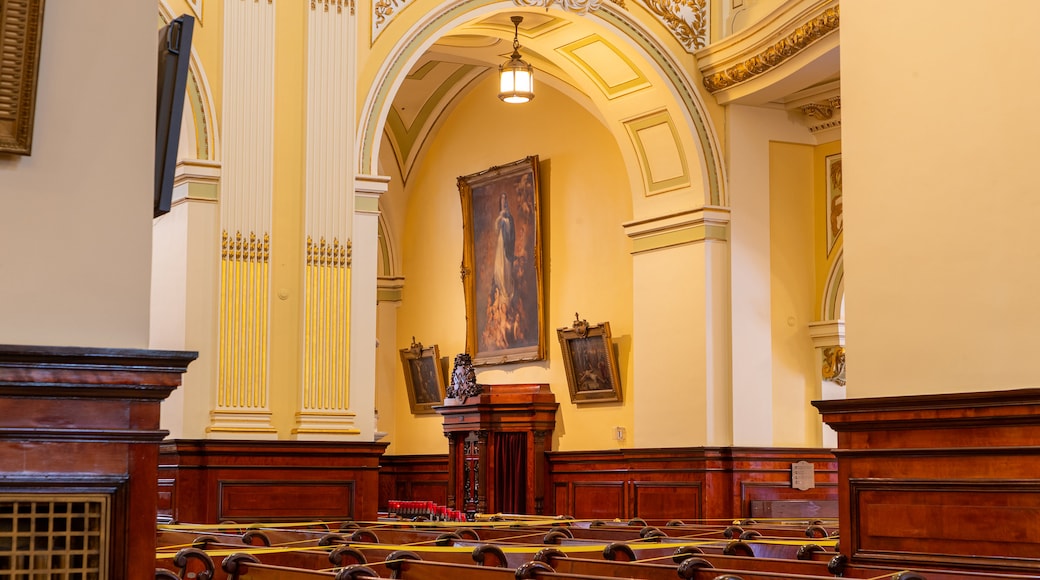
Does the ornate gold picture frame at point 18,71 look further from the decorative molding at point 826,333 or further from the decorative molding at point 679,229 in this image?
A: the decorative molding at point 826,333

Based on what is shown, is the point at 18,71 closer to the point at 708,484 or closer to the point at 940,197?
the point at 940,197

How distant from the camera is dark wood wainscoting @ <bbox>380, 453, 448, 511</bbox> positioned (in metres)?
16.4

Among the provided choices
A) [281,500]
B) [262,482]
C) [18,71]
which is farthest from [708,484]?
[18,71]

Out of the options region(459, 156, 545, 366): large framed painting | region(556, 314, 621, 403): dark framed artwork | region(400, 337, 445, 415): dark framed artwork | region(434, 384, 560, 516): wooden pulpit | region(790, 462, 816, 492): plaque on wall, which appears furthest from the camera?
region(400, 337, 445, 415): dark framed artwork

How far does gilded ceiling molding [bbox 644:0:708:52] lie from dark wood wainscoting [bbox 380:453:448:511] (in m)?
6.12

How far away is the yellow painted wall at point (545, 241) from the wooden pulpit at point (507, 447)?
0.28m

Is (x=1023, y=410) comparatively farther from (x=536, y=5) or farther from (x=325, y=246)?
(x=536, y=5)

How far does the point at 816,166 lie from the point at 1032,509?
9547mm

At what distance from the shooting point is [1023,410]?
15.0ft

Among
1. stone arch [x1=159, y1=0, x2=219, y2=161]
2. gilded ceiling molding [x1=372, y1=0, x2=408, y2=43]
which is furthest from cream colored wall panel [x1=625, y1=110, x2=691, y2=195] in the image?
stone arch [x1=159, y1=0, x2=219, y2=161]

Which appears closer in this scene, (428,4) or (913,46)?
(913,46)

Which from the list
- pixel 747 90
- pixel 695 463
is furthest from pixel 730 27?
pixel 695 463

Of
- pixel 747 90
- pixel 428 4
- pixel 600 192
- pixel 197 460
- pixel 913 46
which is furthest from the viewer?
pixel 600 192

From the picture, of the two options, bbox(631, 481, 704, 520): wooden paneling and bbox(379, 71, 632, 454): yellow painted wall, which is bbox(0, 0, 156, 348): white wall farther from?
bbox(379, 71, 632, 454): yellow painted wall
